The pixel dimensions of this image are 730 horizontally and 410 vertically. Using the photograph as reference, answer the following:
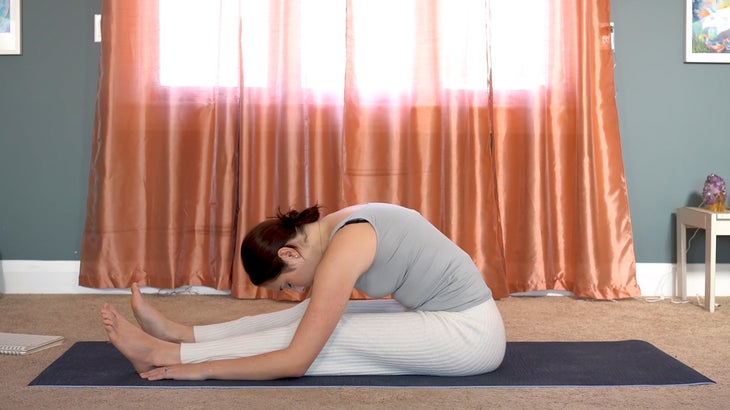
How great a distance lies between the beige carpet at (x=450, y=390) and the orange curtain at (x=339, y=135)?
7.4 inches

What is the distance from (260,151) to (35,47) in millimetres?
1161

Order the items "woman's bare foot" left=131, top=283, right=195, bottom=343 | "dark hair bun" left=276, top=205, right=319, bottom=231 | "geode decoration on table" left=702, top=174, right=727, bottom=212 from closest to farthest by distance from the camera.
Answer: "dark hair bun" left=276, top=205, right=319, bottom=231 < "woman's bare foot" left=131, top=283, right=195, bottom=343 < "geode decoration on table" left=702, top=174, right=727, bottom=212

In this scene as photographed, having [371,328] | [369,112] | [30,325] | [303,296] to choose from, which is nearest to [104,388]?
[371,328]

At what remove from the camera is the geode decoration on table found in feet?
12.3

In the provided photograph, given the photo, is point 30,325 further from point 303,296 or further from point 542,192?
point 542,192

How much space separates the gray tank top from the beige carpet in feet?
0.81

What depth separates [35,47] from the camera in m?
3.99

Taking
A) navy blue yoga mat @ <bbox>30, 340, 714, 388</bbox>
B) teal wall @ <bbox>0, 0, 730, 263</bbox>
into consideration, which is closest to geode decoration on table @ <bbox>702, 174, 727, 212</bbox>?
teal wall @ <bbox>0, 0, 730, 263</bbox>

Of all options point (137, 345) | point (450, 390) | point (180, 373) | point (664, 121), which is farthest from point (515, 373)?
point (664, 121)

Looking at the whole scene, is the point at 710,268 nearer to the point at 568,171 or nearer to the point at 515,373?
the point at 568,171

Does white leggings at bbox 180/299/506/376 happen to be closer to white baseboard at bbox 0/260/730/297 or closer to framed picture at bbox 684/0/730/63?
white baseboard at bbox 0/260/730/297

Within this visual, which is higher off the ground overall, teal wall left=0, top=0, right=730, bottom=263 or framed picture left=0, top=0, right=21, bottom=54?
framed picture left=0, top=0, right=21, bottom=54

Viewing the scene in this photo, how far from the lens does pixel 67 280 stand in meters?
4.02

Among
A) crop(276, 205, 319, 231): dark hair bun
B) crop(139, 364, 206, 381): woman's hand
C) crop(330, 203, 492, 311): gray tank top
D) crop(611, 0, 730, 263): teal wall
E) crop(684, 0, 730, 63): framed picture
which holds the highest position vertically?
crop(684, 0, 730, 63): framed picture
